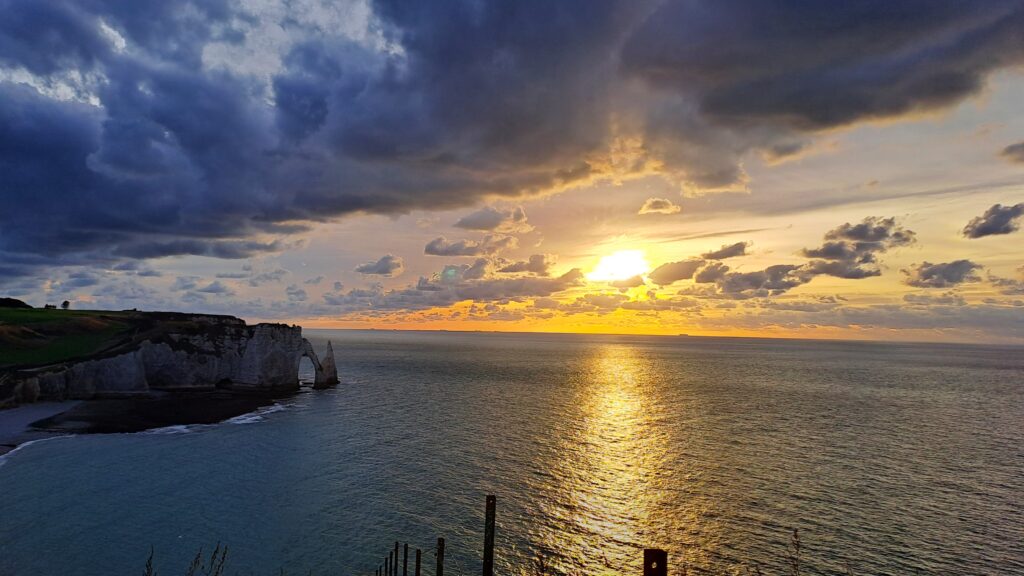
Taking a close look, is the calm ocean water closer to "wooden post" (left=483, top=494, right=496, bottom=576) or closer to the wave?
the wave

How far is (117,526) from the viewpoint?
103 feet

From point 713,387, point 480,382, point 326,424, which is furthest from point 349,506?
point 713,387

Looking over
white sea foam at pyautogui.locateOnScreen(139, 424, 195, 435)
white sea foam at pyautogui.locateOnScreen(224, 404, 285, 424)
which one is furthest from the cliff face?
white sea foam at pyautogui.locateOnScreen(139, 424, 195, 435)

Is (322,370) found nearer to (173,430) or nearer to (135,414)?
(135,414)

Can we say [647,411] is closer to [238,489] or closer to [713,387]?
[713,387]

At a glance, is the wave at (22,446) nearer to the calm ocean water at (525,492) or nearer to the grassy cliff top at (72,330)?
the calm ocean water at (525,492)

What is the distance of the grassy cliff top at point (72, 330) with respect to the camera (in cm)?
7362

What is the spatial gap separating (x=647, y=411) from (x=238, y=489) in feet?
198

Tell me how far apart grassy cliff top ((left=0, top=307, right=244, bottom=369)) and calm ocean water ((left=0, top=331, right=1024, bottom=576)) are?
31.9 metres

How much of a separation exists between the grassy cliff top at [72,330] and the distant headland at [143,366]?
0.13 meters

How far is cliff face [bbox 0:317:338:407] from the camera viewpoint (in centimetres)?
6975

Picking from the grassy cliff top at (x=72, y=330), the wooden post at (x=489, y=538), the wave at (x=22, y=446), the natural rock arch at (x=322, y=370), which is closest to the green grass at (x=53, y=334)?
the grassy cliff top at (x=72, y=330)

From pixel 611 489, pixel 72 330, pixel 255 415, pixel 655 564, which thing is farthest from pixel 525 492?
pixel 72 330

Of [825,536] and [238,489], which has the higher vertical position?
[238,489]
